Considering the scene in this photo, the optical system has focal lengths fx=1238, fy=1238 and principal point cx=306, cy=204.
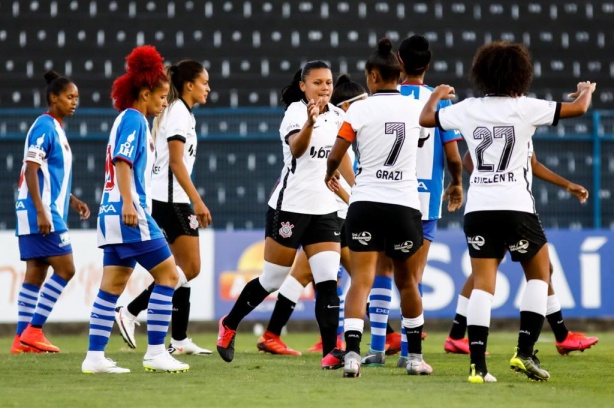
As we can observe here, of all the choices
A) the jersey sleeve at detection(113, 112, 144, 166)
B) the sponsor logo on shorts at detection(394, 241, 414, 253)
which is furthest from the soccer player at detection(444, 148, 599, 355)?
the jersey sleeve at detection(113, 112, 144, 166)

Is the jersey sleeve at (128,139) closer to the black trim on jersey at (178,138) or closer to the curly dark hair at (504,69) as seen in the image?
the black trim on jersey at (178,138)

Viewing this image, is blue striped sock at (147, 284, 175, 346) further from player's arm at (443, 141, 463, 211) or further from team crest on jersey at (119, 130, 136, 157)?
player's arm at (443, 141, 463, 211)

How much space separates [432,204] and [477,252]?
213cm

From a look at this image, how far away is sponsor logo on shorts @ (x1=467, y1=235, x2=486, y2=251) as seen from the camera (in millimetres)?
6918

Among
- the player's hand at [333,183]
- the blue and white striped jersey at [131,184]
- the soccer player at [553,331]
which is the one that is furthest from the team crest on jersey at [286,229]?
the soccer player at [553,331]

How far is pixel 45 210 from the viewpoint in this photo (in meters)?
9.98

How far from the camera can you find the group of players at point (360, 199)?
22.7 ft

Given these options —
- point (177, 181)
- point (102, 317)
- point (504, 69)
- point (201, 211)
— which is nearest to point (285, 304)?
point (177, 181)

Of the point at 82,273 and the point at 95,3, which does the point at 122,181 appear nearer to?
the point at 82,273

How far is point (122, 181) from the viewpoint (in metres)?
7.37

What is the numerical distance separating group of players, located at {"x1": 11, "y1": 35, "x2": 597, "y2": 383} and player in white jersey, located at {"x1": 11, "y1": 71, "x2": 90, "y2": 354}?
3.14ft

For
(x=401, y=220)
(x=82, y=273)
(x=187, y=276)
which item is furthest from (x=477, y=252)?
(x=82, y=273)

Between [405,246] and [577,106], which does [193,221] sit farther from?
[577,106]

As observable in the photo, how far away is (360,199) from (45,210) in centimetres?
352
